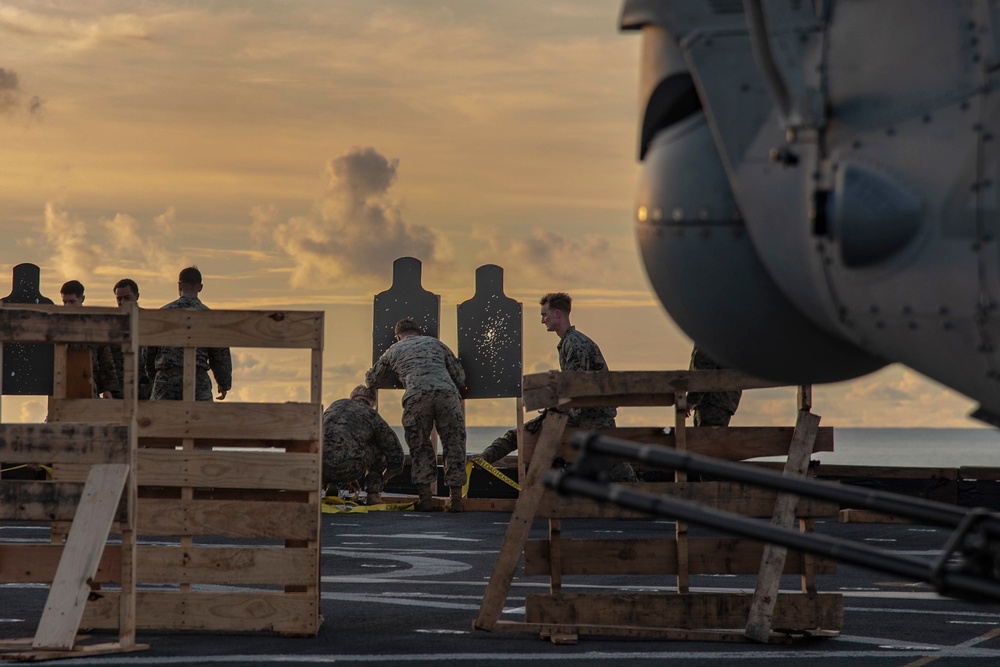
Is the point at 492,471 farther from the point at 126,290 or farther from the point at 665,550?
the point at 665,550

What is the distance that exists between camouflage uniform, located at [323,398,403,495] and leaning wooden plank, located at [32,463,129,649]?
9.72m

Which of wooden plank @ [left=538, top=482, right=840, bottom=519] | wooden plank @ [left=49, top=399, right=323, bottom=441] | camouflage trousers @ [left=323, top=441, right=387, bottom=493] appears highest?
wooden plank @ [left=49, top=399, right=323, bottom=441]

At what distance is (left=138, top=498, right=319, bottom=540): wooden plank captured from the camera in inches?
357

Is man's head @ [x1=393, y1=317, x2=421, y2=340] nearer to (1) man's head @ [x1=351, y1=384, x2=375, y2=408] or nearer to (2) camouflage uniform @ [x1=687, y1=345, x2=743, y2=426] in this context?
(1) man's head @ [x1=351, y1=384, x2=375, y2=408]

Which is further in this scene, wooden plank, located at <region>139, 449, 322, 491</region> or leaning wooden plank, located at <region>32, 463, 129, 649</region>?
wooden plank, located at <region>139, 449, 322, 491</region>

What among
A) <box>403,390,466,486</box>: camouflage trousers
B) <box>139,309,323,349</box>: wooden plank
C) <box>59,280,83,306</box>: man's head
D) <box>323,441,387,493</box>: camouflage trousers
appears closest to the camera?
<box>139,309,323,349</box>: wooden plank

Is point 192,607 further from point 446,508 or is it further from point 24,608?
point 446,508

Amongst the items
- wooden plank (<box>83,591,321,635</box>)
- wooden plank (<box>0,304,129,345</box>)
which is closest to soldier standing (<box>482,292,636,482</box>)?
wooden plank (<box>83,591,321,635</box>)

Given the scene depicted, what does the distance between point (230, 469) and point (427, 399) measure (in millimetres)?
9894

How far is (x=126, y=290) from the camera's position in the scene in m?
15.7

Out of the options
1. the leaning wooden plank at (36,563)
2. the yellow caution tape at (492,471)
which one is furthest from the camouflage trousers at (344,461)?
the leaning wooden plank at (36,563)

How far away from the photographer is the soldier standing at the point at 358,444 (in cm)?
1814

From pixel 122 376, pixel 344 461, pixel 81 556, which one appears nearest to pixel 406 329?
pixel 344 461

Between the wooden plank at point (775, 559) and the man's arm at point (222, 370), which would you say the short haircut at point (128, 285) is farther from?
the wooden plank at point (775, 559)
